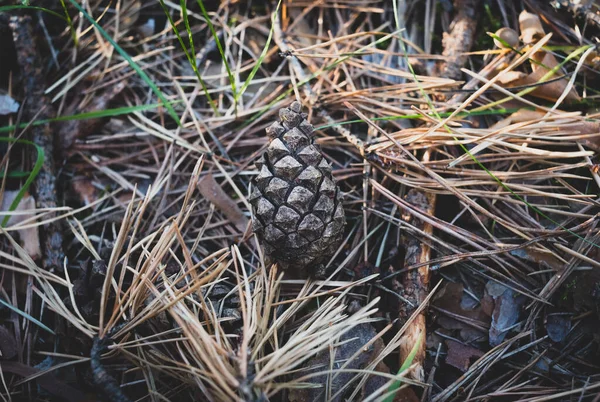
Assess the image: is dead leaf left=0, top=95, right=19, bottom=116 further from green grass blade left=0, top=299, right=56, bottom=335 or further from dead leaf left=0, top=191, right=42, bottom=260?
green grass blade left=0, top=299, right=56, bottom=335

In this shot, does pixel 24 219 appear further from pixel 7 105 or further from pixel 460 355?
pixel 460 355

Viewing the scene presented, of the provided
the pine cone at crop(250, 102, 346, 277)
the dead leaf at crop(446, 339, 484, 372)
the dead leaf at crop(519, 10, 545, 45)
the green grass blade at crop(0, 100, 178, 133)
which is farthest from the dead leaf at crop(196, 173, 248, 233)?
the dead leaf at crop(519, 10, 545, 45)

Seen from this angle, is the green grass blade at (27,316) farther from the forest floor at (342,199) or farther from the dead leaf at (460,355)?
the dead leaf at (460,355)

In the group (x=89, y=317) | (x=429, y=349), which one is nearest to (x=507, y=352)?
(x=429, y=349)

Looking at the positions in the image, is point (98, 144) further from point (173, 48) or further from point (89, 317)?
point (89, 317)

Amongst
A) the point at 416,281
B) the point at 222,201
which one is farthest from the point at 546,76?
the point at 222,201

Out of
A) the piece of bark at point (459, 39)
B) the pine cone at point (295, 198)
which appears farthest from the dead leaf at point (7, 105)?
the piece of bark at point (459, 39)
